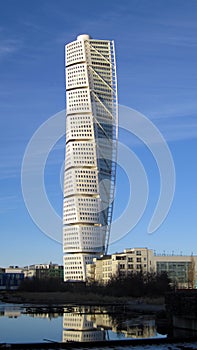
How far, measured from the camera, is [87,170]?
16988 centimetres

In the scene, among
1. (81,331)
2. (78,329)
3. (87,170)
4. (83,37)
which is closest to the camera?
(81,331)

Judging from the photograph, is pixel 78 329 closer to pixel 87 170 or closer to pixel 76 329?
pixel 76 329

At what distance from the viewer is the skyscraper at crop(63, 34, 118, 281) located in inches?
6644

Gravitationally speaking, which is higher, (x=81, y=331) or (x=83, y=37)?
(x=83, y=37)

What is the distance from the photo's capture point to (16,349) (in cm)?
2828

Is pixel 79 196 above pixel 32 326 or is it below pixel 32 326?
above

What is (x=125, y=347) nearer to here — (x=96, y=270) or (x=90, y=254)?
(x=96, y=270)

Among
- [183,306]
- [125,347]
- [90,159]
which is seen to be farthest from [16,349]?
[90,159]

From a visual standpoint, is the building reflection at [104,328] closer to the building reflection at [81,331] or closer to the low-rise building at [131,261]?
the building reflection at [81,331]

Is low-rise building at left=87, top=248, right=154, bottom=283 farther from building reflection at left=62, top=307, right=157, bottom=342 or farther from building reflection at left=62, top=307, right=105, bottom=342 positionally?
building reflection at left=62, top=307, right=105, bottom=342

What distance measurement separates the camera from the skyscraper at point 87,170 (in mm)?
168750

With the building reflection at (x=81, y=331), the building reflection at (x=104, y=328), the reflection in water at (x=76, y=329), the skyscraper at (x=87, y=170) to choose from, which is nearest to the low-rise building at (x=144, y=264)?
the skyscraper at (x=87, y=170)

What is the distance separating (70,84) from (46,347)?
155 metres

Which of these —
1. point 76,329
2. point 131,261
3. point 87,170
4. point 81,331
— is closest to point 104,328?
point 76,329
